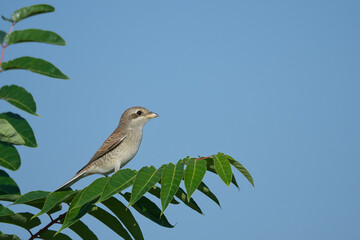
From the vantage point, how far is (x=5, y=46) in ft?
12.6

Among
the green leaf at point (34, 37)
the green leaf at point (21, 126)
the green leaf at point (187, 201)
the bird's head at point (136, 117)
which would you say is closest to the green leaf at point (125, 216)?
the green leaf at point (187, 201)

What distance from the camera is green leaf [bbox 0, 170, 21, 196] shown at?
3697 mm

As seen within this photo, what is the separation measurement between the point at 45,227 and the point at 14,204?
0.56m

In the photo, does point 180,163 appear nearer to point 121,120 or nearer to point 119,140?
point 119,140

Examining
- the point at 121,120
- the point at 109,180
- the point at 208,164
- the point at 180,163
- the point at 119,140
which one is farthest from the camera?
the point at 121,120

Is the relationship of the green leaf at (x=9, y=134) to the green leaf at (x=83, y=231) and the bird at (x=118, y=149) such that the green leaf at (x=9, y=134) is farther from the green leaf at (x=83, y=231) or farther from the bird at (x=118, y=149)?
the bird at (x=118, y=149)

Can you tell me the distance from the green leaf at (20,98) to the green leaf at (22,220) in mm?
899

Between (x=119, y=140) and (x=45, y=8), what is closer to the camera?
(x=45, y=8)

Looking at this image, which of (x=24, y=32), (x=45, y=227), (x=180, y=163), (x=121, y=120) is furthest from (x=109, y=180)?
(x=121, y=120)

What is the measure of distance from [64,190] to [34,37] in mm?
1386

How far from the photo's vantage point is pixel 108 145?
7543 mm

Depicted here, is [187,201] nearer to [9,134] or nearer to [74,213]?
[74,213]

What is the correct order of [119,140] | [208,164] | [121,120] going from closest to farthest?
[208,164] → [119,140] → [121,120]

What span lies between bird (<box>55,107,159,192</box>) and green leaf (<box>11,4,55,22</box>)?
3.60 metres
